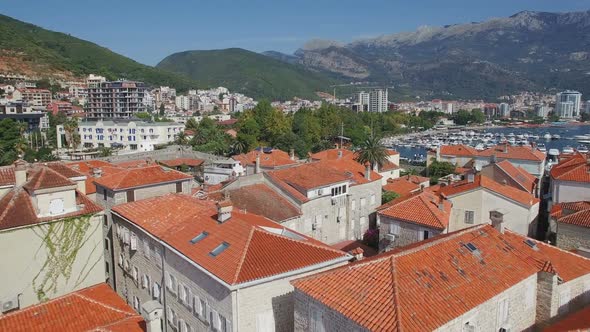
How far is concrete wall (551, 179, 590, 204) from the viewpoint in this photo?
35.6m

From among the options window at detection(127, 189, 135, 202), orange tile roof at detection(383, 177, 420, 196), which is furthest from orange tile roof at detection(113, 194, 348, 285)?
orange tile roof at detection(383, 177, 420, 196)

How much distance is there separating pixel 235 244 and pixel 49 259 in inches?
401

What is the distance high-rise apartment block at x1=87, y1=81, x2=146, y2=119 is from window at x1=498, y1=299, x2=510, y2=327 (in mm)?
144508

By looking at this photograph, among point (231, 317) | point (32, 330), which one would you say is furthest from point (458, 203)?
point (32, 330)

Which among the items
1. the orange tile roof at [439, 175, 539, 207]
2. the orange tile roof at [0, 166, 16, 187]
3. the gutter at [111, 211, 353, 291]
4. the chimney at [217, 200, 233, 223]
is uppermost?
the orange tile roof at [0, 166, 16, 187]

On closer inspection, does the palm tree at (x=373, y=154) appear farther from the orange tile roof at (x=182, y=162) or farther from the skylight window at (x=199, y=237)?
the skylight window at (x=199, y=237)

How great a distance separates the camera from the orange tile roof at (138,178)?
29.4 meters

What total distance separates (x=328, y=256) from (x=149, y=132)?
96897mm

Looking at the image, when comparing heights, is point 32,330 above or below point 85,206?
below

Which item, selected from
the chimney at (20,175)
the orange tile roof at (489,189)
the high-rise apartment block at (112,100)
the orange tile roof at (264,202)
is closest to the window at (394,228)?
the orange tile roof at (489,189)

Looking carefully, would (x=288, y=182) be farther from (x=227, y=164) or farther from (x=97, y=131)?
(x=97, y=131)

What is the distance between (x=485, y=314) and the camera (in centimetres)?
1557

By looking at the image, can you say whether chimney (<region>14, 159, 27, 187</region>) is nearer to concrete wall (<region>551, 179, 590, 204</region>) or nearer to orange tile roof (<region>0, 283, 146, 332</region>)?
orange tile roof (<region>0, 283, 146, 332</region>)

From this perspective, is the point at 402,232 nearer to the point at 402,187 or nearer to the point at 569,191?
the point at 569,191
